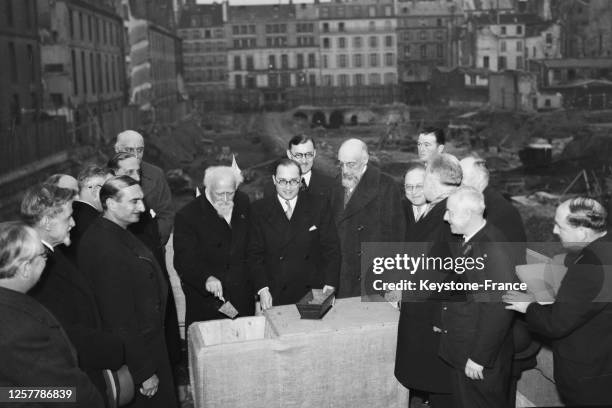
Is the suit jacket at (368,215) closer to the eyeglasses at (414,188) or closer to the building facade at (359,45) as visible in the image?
the eyeglasses at (414,188)

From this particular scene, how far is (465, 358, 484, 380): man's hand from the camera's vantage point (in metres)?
3.26

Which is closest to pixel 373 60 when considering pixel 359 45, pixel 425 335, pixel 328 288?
pixel 359 45

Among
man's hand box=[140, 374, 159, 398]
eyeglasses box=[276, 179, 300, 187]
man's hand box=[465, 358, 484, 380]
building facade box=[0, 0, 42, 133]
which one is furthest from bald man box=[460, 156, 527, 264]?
building facade box=[0, 0, 42, 133]

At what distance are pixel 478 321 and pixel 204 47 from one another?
1252 cm

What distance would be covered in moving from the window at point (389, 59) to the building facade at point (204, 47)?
13.7ft

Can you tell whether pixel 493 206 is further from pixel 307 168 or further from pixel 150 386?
pixel 150 386

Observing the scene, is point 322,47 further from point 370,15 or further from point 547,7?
point 547,7

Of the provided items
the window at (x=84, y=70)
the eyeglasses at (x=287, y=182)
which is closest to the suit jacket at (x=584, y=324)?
the eyeglasses at (x=287, y=182)

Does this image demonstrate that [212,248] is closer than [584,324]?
No

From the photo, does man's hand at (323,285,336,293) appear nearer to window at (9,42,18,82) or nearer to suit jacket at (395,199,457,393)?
suit jacket at (395,199,457,393)

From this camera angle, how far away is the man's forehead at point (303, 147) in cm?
515

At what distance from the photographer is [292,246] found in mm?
4746

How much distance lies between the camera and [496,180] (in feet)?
51.4

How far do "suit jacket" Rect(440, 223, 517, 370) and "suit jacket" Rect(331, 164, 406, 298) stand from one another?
5.46 ft
